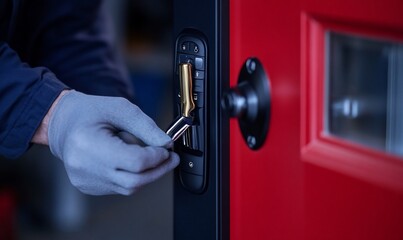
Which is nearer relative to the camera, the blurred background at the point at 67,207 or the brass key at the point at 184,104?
the brass key at the point at 184,104

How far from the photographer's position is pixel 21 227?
302cm

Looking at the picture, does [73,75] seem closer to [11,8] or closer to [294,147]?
[11,8]

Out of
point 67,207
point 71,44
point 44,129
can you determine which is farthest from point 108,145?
point 67,207

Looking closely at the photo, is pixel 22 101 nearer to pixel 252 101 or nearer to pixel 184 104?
pixel 184 104

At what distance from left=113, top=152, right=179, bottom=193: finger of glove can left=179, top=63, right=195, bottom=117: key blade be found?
0.24 feet

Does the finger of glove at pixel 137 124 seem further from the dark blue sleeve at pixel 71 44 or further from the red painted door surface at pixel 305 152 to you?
the dark blue sleeve at pixel 71 44

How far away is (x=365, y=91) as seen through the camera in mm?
723

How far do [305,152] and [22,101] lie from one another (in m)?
0.43

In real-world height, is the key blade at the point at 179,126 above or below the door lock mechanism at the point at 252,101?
below

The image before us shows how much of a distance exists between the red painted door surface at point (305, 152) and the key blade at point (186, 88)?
0.06 metres

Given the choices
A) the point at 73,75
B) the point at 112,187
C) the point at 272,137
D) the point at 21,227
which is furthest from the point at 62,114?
the point at 21,227

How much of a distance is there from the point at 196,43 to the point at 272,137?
0.18 metres

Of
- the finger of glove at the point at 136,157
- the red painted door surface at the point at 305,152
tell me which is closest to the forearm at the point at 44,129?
the finger of glove at the point at 136,157

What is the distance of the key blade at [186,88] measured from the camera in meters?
0.89
